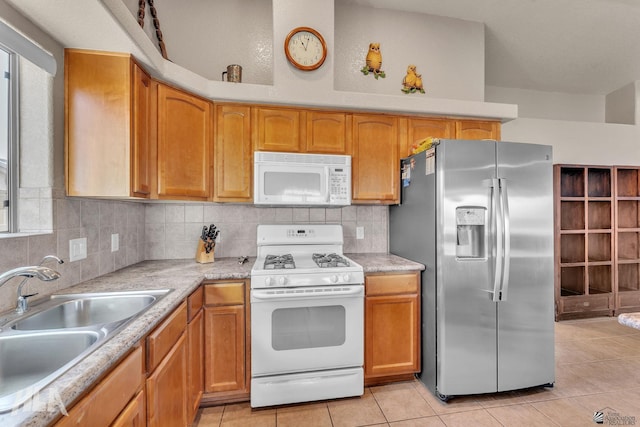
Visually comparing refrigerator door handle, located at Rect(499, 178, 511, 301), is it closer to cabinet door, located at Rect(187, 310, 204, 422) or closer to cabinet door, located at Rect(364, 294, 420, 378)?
cabinet door, located at Rect(364, 294, 420, 378)

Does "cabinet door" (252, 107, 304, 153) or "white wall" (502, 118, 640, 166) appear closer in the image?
"cabinet door" (252, 107, 304, 153)

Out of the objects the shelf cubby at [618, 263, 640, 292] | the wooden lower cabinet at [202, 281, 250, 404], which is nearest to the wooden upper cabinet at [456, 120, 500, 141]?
the wooden lower cabinet at [202, 281, 250, 404]

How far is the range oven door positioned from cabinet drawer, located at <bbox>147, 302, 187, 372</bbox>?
1.53ft

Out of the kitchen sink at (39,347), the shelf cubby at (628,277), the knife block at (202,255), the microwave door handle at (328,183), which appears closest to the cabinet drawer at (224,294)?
the knife block at (202,255)

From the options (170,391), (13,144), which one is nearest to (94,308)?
(170,391)

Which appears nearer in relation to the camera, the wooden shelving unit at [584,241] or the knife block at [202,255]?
the knife block at [202,255]

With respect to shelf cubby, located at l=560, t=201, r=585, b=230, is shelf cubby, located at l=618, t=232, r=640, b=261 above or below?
below

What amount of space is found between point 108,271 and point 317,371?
1500 mm

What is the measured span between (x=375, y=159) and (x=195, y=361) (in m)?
1.92

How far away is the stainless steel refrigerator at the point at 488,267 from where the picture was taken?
1.95 m

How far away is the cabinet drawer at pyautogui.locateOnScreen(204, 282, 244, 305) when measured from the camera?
1.87 metres

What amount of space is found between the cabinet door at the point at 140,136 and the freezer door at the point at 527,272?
2285 mm

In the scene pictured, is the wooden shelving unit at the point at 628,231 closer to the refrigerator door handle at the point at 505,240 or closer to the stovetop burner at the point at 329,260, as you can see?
the refrigerator door handle at the point at 505,240

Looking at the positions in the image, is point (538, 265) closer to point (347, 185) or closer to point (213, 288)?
point (347, 185)
